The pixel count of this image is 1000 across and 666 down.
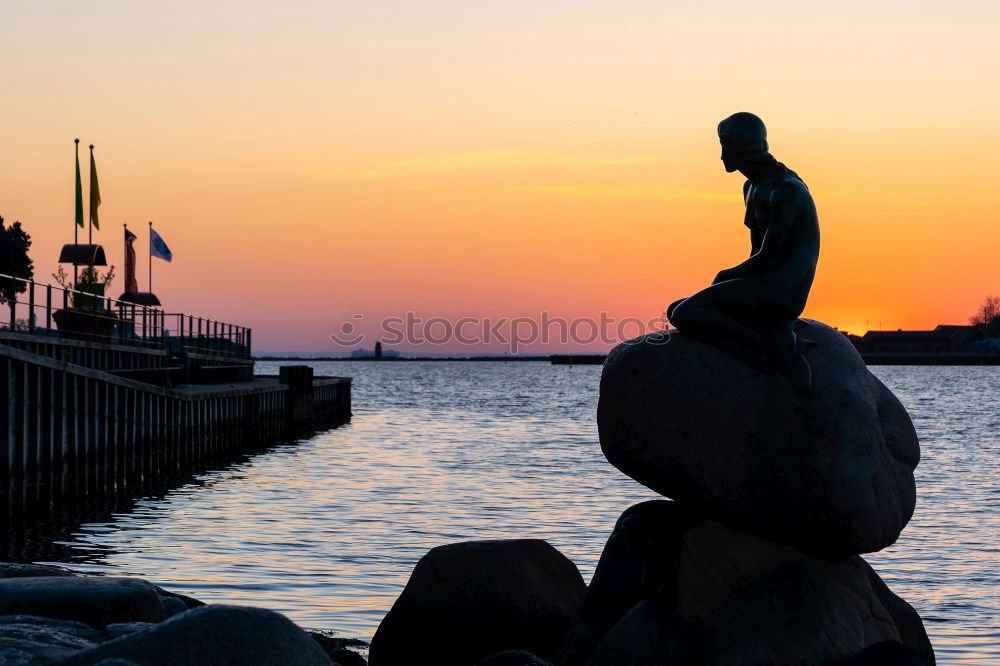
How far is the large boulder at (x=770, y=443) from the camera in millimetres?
9312

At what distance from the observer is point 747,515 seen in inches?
372

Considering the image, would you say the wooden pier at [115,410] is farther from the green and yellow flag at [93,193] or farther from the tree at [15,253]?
the tree at [15,253]

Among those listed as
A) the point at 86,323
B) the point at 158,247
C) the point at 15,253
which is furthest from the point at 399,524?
the point at 15,253

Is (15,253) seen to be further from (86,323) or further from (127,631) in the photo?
(127,631)

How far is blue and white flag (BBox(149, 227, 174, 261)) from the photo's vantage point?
55.8 m

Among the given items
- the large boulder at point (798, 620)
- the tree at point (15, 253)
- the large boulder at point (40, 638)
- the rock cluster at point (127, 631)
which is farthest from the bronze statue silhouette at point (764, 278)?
the tree at point (15, 253)

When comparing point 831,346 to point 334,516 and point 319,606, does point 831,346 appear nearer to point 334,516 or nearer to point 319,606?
point 319,606

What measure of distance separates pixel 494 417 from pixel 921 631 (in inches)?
2137

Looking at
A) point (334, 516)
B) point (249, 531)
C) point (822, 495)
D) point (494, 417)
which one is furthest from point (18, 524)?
point (494, 417)

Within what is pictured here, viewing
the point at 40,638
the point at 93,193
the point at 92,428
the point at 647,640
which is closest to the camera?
the point at 40,638

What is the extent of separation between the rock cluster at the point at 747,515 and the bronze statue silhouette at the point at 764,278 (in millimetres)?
156

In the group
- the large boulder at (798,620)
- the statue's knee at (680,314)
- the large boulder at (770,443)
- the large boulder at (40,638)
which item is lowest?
the large boulder at (798,620)

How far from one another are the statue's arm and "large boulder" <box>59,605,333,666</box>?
4917mm

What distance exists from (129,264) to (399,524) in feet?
132
